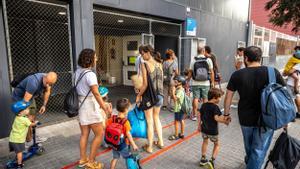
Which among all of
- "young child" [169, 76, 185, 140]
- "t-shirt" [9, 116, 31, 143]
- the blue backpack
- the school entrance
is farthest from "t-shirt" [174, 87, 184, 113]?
the school entrance

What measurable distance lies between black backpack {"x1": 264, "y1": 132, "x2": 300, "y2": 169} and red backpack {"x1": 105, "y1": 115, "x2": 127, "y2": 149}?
72.5 inches

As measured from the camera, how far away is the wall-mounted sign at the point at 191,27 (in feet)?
26.6

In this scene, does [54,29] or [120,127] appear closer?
[120,127]

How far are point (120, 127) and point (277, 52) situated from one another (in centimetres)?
1944

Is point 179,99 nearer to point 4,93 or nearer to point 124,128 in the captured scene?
point 124,128

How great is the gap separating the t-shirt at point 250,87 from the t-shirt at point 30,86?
263 cm

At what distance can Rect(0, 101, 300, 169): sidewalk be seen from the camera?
3287mm

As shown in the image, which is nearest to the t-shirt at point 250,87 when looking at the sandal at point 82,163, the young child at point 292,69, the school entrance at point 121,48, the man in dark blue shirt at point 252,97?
the man in dark blue shirt at point 252,97

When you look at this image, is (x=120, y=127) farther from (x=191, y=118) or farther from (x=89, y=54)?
(x=191, y=118)

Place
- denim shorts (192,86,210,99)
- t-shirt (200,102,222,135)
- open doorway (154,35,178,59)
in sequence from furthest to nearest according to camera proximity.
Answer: open doorway (154,35,178,59) → denim shorts (192,86,210,99) → t-shirt (200,102,222,135)

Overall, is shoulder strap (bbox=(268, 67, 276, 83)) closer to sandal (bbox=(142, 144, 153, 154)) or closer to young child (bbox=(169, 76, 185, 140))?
young child (bbox=(169, 76, 185, 140))

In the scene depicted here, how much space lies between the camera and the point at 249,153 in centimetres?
273

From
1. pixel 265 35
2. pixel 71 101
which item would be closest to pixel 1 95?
pixel 71 101

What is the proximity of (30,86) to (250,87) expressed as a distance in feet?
9.45
